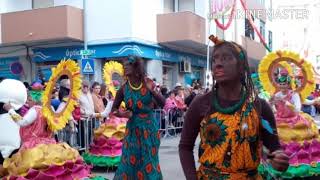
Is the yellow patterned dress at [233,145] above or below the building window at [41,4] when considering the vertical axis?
below

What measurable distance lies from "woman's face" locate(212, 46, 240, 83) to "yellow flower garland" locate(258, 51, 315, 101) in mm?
4849

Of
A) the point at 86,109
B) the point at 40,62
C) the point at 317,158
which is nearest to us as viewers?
the point at 317,158

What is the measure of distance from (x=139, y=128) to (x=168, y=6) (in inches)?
622

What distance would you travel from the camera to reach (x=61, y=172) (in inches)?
233

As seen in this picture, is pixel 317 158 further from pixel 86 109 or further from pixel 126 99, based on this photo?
pixel 86 109

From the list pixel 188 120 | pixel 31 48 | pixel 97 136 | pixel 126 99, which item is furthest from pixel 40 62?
pixel 188 120

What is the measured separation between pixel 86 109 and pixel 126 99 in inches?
166

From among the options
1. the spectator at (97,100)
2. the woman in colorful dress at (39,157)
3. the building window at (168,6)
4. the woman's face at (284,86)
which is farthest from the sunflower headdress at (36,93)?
the building window at (168,6)

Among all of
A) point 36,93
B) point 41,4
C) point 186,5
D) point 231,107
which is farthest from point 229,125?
point 186,5

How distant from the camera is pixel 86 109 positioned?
10227 mm

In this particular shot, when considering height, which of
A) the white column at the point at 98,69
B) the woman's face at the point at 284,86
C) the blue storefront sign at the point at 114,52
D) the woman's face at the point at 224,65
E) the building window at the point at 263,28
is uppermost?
the building window at the point at 263,28

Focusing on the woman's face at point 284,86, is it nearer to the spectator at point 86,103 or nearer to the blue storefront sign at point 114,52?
the spectator at point 86,103

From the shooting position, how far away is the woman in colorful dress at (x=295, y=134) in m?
6.63

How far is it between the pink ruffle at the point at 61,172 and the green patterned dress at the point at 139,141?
473 mm
